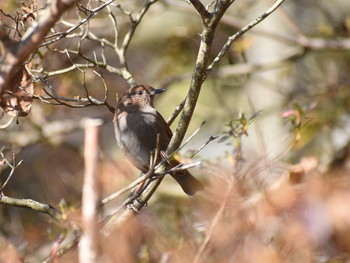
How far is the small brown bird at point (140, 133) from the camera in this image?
207 inches

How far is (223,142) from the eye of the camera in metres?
5.96

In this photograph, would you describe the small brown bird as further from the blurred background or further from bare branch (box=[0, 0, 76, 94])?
bare branch (box=[0, 0, 76, 94])

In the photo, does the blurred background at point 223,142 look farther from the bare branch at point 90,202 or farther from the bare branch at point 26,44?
the bare branch at point 26,44

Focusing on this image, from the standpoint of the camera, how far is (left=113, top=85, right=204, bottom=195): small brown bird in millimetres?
5246

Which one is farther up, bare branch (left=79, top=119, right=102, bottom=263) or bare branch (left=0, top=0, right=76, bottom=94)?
bare branch (left=0, top=0, right=76, bottom=94)

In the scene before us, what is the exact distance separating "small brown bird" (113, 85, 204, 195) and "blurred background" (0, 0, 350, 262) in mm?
169

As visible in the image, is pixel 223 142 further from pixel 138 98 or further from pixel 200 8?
pixel 200 8

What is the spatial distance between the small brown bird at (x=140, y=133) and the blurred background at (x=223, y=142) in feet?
0.55

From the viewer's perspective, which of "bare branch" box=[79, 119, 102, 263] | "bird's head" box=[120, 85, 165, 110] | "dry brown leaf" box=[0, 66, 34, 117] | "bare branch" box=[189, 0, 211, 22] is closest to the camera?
"bare branch" box=[79, 119, 102, 263]

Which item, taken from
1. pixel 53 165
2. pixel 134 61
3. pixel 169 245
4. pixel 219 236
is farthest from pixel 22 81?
pixel 134 61

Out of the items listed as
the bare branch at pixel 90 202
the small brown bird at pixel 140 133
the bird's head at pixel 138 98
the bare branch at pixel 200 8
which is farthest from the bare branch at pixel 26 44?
the bird's head at pixel 138 98

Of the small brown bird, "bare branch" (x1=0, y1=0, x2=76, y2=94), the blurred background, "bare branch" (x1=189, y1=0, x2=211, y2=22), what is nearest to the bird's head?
the small brown bird

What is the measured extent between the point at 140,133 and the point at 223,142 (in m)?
1.01

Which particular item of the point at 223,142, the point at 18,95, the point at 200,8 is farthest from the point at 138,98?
the point at 200,8
